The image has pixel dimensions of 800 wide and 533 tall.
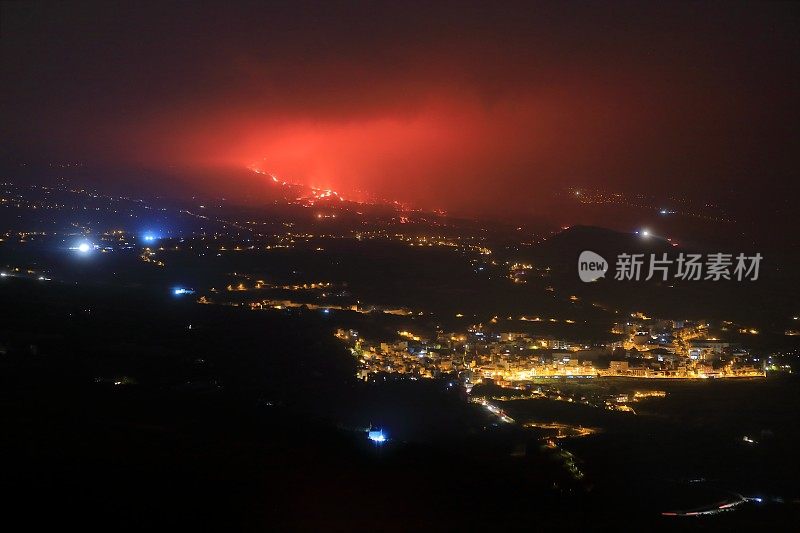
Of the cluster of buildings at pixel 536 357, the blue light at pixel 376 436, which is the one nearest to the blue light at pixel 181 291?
the cluster of buildings at pixel 536 357

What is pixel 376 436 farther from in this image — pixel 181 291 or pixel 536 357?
pixel 181 291

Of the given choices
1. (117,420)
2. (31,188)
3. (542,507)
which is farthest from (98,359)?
(31,188)

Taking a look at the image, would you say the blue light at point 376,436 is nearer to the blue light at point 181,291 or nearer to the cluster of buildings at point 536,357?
the cluster of buildings at point 536,357

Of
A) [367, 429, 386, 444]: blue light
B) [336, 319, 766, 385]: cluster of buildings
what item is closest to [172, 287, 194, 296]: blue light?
[336, 319, 766, 385]: cluster of buildings

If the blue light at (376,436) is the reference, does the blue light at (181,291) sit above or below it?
above

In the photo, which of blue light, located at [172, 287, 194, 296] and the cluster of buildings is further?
blue light, located at [172, 287, 194, 296]

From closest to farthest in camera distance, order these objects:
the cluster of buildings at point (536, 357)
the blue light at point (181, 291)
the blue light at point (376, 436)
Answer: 1. the blue light at point (376, 436)
2. the cluster of buildings at point (536, 357)
3. the blue light at point (181, 291)

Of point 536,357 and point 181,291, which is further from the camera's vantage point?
point 181,291

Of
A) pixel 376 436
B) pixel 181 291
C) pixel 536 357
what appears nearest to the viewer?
pixel 376 436

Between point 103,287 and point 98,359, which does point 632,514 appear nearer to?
point 98,359

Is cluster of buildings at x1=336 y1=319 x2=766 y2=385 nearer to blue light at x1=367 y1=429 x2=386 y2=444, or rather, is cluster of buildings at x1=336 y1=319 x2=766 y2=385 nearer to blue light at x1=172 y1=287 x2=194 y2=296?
blue light at x1=367 y1=429 x2=386 y2=444

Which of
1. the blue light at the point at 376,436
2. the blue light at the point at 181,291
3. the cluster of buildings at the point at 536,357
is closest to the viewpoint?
the blue light at the point at 376,436

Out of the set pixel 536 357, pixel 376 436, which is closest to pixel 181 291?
pixel 536 357

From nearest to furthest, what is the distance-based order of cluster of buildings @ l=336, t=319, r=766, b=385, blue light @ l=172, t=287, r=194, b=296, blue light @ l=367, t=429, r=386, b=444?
blue light @ l=367, t=429, r=386, b=444, cluster of buildings @ l=336, t=319, r=766, b=385, blue light @ l=172, t=287, r=194, b=296
